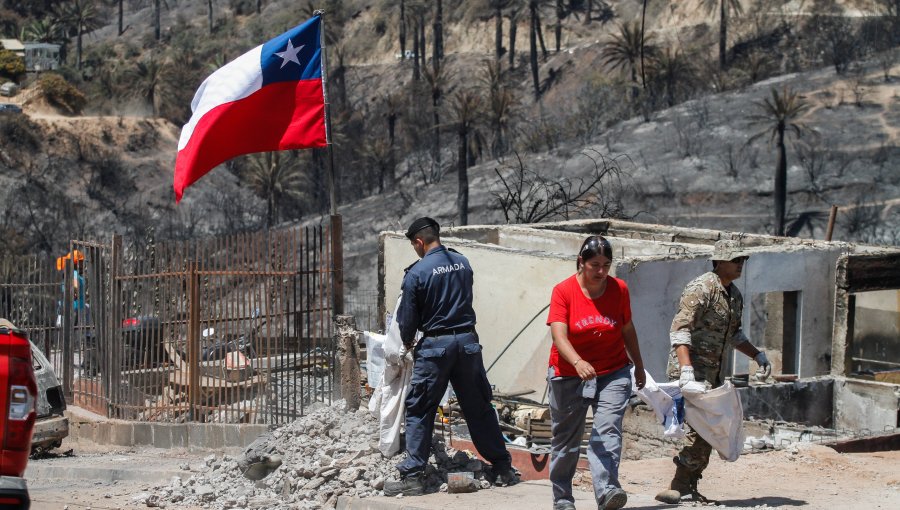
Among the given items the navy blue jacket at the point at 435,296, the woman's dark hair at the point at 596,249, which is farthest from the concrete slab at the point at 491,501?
the woman's dark hair at the point at 596,249

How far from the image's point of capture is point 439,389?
8.12m

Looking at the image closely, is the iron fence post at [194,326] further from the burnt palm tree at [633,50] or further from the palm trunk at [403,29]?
the palm trunk at [403,29]

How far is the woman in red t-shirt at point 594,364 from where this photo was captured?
23.0 feet

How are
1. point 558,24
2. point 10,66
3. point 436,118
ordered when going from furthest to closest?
point 558,24 → point 10,66 → point 436,118

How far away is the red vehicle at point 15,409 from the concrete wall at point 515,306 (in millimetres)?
12068

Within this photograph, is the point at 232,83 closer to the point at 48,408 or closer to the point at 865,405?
the point at 48,408

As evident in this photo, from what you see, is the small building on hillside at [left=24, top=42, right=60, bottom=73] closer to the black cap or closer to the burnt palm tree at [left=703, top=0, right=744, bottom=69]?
the burnt palm tree at [left=703, top=0, right=744, bottom=69]

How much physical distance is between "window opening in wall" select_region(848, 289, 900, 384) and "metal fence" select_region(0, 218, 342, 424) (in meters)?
12.3

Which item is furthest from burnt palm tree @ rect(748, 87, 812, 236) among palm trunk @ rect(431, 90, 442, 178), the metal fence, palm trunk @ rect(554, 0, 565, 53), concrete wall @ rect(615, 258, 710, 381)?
the metal fence

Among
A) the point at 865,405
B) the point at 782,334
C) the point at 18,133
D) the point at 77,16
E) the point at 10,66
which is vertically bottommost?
the point at 865,405

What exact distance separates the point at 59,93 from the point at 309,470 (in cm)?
6528

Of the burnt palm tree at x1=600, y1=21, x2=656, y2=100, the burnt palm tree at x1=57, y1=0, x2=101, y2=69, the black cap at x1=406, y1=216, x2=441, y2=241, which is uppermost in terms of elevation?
the burnt palm tree at x1=57, y1=0, x2=101, y2=69

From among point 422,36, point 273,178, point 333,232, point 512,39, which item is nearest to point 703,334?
point 333,232

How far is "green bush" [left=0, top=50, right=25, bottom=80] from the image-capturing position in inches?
2985
